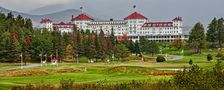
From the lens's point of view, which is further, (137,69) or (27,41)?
(27,41)

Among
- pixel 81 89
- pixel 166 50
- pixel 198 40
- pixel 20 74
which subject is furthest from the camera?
pixel 166 50

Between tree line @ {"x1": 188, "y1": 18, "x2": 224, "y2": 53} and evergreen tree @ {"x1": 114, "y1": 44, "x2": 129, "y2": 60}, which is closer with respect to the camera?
evergreen tree @ {"x1": 114, "y1": 44, "x2": 129, "y2": 60}

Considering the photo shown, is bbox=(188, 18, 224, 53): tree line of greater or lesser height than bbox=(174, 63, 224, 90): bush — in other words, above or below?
above

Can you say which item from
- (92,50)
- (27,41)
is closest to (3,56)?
(27,41)

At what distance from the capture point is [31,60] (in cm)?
11156

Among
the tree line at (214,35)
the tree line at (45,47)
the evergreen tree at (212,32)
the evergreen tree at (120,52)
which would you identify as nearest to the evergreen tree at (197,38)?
the tree line at (214,35)

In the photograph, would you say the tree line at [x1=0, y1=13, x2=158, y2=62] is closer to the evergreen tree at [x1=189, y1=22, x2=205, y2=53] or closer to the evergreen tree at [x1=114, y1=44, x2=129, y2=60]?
the evergreen tree at [x1=114, y1=44, x2=129, y2=60]

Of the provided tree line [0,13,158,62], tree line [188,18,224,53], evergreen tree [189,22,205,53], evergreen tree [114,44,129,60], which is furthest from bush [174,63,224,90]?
tree line [188,18,224,53]

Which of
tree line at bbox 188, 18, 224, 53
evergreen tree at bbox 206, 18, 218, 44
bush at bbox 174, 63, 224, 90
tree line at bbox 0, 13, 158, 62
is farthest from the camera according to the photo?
evergreen tree at bbox 206, 18, 218, 44

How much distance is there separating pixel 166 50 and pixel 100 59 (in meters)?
56.7

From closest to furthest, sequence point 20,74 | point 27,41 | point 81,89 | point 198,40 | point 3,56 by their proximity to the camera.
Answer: point 81,89, point 20,74, point 3,56, point 27,41, point 198,40

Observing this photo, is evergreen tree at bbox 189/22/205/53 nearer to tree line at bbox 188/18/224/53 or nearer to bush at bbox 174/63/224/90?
tree line at bbox 188/18/224/53

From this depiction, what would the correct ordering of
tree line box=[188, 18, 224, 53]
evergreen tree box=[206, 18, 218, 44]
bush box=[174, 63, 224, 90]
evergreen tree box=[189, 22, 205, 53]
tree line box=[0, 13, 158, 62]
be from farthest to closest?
evergreen tree box=[206, 18, 218, 44] → tree line box=[188, 18, 224, 53] → evergreen tree box=[189, 22, 205, 53] → tree line box=[0, 13, 158, 62] → bush box=[174, 63, 224, 90]

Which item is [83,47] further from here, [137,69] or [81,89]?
[81,89]
